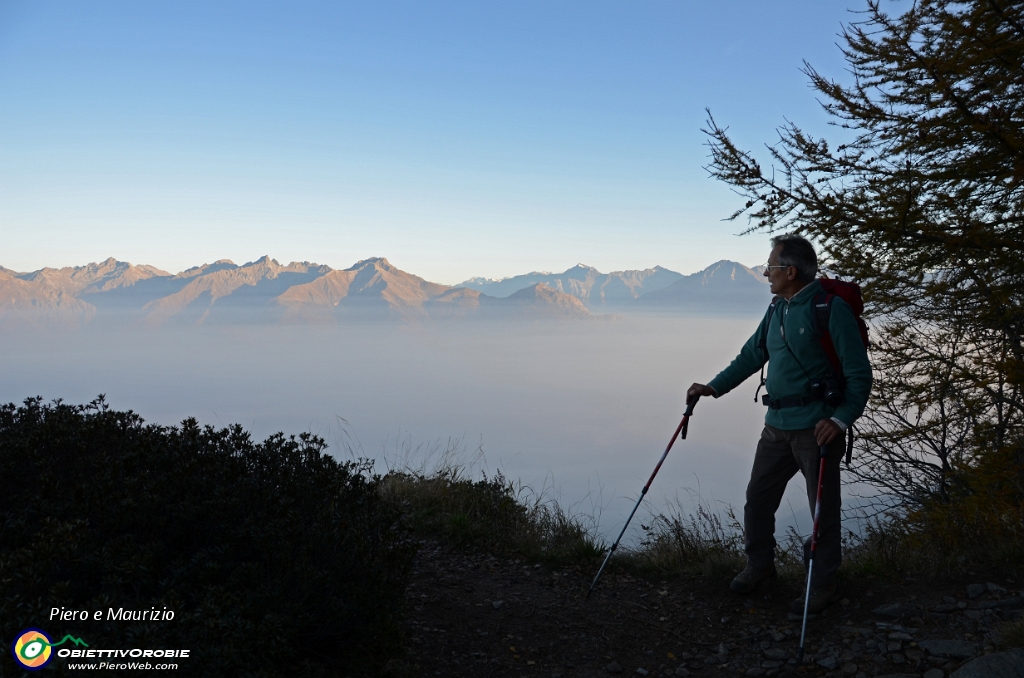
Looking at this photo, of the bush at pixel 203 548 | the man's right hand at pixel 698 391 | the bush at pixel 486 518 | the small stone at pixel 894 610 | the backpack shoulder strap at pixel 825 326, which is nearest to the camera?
the bush at pixel 203 548

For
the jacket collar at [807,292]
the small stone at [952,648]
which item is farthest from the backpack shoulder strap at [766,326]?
the small stone at [952,648]

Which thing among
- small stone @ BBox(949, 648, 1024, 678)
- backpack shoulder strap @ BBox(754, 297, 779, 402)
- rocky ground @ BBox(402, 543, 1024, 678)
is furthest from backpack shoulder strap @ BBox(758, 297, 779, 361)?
small stone @ BBox(949, 648, 1024, 678)

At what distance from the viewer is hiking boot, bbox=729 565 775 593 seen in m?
5.04

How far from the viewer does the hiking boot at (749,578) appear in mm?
5035

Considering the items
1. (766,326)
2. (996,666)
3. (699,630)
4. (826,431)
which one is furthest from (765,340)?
(996,666)

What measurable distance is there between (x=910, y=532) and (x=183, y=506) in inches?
246

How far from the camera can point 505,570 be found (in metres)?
5.95

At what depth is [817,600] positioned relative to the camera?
463 cm

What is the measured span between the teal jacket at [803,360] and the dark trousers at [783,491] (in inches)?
5.8

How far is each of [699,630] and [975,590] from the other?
198 cm

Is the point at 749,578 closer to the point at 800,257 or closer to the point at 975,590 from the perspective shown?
the point at 975,590

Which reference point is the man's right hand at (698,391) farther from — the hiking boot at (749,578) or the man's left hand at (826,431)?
the hiking boot at (749,578)

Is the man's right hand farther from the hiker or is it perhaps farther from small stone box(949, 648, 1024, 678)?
small stone box(949, 648, 1024, 678)

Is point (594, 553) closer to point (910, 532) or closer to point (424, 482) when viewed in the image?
point (424, 482)
